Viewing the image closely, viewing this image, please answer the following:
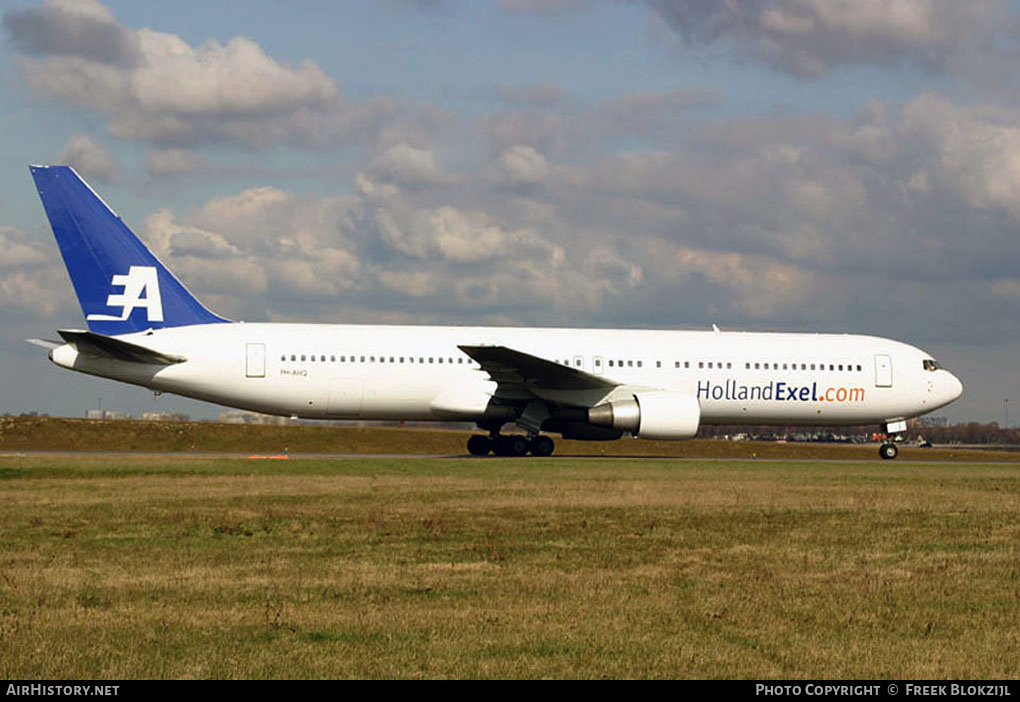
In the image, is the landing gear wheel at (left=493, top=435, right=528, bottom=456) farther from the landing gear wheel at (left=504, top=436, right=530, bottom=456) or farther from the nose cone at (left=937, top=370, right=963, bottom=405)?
the nose cone at (left=937, top=370, right=963, bottom=405)

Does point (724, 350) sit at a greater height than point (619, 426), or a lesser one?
greater

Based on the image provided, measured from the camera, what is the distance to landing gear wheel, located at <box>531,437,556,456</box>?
33.9 meters

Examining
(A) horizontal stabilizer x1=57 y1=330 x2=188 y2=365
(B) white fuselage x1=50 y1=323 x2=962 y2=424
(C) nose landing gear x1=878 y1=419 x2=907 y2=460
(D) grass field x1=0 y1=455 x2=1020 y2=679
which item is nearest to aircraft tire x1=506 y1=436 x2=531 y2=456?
(B) white fuselage x1=50 y1=323 x2=962 y2=424

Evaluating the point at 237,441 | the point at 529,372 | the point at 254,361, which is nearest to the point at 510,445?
the point at 529,372

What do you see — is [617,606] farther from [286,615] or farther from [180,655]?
[180,655]

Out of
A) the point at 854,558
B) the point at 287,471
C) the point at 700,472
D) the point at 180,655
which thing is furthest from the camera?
the point at 700,472

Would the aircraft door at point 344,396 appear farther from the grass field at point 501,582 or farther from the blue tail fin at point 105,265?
the grass field at point 501,582

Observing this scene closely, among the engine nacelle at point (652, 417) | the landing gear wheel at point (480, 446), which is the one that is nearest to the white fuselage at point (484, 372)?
the engine nacelle at point (652, 417)

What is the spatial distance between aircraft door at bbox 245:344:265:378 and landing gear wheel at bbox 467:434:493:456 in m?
7.33

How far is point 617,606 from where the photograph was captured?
31.0 ft

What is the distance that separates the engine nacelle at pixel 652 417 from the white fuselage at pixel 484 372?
1324 mm

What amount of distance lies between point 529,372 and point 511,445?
11.9 feet
